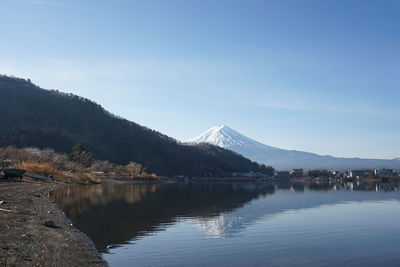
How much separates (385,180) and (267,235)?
15838 cm

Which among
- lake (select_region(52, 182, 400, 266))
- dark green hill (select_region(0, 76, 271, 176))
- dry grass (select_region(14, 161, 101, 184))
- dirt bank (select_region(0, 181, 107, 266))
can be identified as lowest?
lake (select_region(52, 182, 400, 266))

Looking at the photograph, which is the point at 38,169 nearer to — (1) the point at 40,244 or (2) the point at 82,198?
(2) the point at 82,198

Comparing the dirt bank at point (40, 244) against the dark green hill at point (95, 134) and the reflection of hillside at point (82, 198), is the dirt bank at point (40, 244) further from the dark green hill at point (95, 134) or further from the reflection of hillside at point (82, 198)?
the dark green hill at point (95, 134)

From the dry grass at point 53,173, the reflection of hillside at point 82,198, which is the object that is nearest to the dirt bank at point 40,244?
the reflection of hillside at point 82,198

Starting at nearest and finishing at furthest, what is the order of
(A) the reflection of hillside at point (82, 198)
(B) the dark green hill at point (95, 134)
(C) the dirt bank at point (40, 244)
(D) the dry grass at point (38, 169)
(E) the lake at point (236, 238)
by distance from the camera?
(C) the dirt bank at point (40, 244) → (E) the lake at point (236, 238) → (A) the reflection of hillside at point (82, 198) → (D) the dry grass at point (38, 169) → (B) the dark green hill at point (95, 134)

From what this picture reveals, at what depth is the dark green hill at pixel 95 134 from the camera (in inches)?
5817

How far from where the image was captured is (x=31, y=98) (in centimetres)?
18962

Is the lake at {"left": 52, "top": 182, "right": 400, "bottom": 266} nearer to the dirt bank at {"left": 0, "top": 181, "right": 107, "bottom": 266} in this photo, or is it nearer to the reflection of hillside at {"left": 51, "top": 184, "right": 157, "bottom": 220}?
the reflection of hillside at {"left": 51, "top": 184, "right": 157, "bottom": 220}

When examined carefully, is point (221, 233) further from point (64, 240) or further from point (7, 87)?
point (7, 87)

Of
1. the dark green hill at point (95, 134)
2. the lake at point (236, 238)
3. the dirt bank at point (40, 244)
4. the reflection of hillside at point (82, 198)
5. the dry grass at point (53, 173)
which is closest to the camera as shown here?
the dirt bank at point (40, 244)

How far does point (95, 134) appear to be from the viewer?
172 metres

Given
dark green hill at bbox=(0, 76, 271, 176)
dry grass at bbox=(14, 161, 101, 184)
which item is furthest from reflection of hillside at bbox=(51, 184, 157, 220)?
dark green hill at bbox=(0, 76, 271, 176)

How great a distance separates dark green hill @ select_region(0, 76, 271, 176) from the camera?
148 m

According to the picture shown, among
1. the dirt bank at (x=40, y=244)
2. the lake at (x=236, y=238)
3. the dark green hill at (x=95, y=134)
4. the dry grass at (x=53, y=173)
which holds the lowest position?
the lake at (x=236, y=238)
